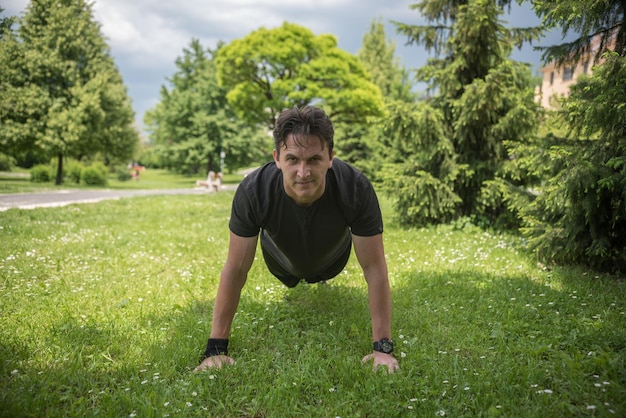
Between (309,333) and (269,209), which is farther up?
(269,209)

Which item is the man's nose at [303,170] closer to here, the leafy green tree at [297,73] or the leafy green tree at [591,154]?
the leafy green tree at [591,154]

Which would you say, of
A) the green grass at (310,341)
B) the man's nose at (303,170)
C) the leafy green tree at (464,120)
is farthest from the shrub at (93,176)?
the man's nose at (303,170)

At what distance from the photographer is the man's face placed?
9.48 ft

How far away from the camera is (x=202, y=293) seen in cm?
495

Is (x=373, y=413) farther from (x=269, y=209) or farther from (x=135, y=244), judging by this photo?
(x=135, y=244)

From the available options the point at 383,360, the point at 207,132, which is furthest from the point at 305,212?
the point at 207,132

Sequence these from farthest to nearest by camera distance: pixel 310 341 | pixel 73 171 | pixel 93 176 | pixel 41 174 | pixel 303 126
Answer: pixel 93 176 < pixel 73 171 < pixel 41 174 < pixel 310 341 < pixel 303 126

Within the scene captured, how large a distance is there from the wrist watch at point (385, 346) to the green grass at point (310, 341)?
156 mm

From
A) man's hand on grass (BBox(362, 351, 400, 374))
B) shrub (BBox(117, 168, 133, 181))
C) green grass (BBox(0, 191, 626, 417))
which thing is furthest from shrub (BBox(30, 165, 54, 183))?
man's hand on grass (BBox(362, 351, 400, 374))

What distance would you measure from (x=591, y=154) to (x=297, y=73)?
24520 millimetres

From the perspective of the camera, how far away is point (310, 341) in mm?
3578

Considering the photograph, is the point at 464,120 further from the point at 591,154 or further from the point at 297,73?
the point at 297,73

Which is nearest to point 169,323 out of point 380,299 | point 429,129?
point 380,299

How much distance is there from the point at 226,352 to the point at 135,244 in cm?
510
